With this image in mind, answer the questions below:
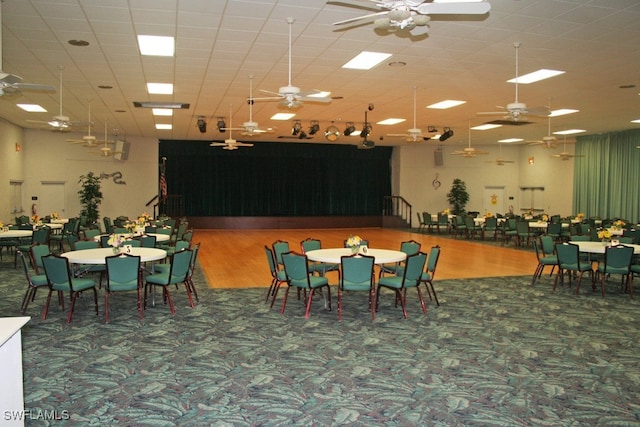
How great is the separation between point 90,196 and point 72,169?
1.53 m

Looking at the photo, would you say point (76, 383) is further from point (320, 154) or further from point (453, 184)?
point (453, 184)

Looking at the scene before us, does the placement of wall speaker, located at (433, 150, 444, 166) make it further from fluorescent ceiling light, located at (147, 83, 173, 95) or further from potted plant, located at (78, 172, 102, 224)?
fluorescent ceiling light, located at (147, 83, 173, 95)

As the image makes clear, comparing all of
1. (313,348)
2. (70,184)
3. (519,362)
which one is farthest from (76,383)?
(70,184)

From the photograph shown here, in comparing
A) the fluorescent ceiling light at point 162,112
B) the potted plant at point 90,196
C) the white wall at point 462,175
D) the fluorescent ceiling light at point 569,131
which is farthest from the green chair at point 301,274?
the white wall at point 462,175

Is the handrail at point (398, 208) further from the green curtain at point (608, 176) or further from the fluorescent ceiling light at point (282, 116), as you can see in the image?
the fluorescent ceiling light at point (282, 116)

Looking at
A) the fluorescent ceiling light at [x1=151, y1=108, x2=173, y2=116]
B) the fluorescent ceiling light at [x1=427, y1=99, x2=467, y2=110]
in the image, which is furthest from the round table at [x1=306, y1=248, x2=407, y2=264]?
the fluorescent ceiling light at [x1=151, y1=108, x2=173, y2=116]

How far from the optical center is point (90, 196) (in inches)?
731

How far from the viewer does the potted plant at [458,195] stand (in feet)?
75.6

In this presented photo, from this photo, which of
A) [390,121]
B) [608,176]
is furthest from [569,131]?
[390,121]

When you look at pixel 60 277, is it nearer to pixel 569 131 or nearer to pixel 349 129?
pixel 349 129

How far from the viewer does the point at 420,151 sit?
2356 centimetres

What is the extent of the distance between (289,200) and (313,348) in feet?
63.7

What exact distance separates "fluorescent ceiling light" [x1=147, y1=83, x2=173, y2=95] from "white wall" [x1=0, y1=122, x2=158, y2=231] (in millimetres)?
7634

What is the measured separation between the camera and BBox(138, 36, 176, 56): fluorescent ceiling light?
7.26 m
